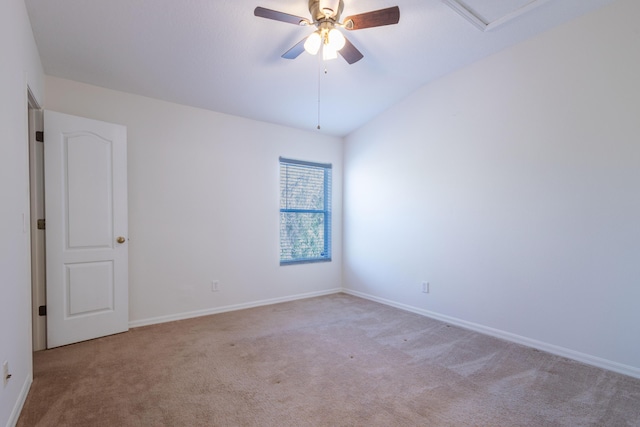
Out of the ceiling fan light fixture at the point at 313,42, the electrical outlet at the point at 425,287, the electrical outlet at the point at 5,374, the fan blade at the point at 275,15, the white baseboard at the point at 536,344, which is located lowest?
the white baseboard at the point at 536,344

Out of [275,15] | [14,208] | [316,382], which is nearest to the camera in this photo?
[14,208]

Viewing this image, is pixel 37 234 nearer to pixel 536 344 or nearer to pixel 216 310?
pixel 216 310

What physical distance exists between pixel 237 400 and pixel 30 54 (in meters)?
2.91

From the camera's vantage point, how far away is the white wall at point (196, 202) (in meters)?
3.33

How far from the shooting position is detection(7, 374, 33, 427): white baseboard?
1.72 meters

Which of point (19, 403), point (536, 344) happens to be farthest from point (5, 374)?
point (536, 344)

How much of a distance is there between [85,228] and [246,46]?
2264 mm

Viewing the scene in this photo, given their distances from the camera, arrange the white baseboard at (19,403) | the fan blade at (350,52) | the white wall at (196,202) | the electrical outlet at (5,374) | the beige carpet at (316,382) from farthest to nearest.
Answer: the white wall at (196,202)
the fan blade at (350,52)
the beige carpet at (316,382)
the white baseboard at (19,403)
the electrical outlet at (5,374)

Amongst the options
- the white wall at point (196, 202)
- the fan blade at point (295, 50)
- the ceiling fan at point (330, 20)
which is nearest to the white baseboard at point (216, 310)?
the white wall at point (196, 202)

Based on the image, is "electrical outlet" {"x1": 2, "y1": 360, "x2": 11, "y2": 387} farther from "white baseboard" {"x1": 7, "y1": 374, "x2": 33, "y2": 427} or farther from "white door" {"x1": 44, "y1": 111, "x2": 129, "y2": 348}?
"white door" {"x1": 44, "y1": 111, "x2": 129, "y2": 348}

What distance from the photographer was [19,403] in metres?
1.88

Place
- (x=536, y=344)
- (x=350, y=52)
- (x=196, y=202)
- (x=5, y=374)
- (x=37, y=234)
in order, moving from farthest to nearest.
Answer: (x=196, y=202) → (x=536, y=344) → (x=37, y=234) → (x=350, y=52) → (x=5, y=374)

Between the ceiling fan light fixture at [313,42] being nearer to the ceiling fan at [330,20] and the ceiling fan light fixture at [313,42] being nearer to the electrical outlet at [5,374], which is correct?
the ceiling fan at [330,20]

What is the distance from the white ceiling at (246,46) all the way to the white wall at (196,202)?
0.24 meters
